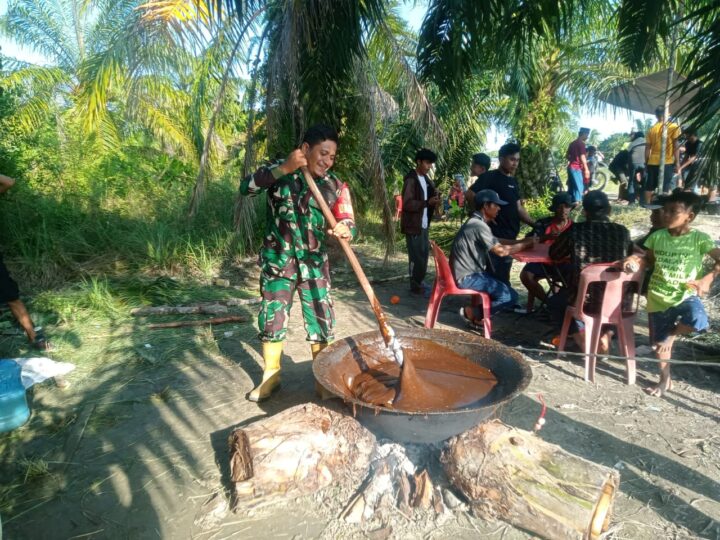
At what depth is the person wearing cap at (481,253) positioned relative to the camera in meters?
4.14

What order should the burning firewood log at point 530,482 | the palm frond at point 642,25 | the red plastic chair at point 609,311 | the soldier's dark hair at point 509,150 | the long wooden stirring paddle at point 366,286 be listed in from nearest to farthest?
1. the burning firewood log at point 530,482
2. the long wooden stirring paddle at point 366,286
3. the red plastic chair at point 609,311
4. the palm frond at point 642,25
5. the soldier's dark hair at point 509,150

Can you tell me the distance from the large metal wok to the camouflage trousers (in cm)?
34

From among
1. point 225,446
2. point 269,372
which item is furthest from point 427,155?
point 225,446

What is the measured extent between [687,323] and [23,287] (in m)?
6.58

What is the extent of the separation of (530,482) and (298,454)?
1067 millimetres

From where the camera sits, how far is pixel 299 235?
296cm

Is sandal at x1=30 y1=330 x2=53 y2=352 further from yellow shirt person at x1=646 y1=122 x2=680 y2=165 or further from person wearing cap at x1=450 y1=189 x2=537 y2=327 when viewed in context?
yellow shirt person at x1=646 y1=122 x2=680 y2=165

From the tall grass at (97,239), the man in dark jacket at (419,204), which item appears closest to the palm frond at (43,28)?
the tall grass at (97,239)

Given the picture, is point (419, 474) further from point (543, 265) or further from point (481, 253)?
point (543, 265)

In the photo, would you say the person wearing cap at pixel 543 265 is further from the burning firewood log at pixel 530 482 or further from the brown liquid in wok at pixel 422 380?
the burning firewood log at pixel 530 482

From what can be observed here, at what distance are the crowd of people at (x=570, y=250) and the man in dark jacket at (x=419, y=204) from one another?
1cm

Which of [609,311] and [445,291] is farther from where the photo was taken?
[445,291]

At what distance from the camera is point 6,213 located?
246 inches

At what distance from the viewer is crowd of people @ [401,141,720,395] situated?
3.22 metres
